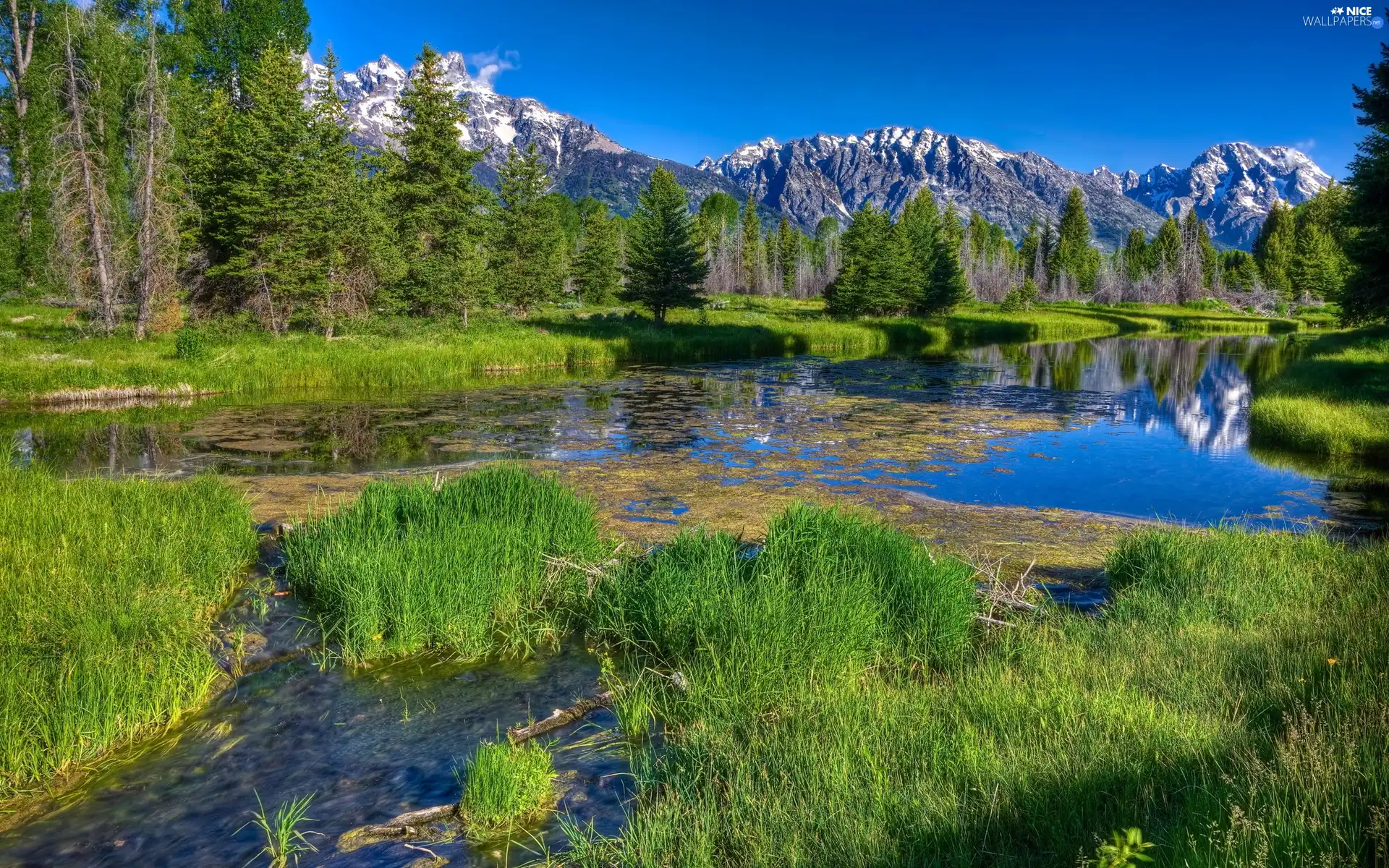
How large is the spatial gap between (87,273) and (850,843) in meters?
31.8

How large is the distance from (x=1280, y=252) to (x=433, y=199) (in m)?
90.9

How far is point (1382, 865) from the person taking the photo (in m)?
2.77

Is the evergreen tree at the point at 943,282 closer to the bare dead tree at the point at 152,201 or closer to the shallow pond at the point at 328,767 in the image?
the bare dead tree at the point at 152,201

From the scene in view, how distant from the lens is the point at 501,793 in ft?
13.8

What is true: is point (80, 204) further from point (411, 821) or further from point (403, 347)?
point (411, 821)

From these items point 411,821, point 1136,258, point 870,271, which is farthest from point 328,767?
point 1136,258

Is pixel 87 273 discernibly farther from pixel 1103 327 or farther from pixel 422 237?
pixel 1103 327

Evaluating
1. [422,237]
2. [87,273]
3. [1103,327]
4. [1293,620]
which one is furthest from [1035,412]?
[1103,327]

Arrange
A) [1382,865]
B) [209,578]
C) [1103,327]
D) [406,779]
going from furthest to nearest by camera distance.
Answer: [1103,327]
[209,578]
[406,779]
[1382,865]

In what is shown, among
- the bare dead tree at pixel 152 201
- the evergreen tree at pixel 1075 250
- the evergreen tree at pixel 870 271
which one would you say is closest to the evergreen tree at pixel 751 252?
the evergreen tree at pixel 870 271

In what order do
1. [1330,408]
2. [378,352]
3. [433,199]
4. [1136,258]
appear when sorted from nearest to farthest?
[1330,408]
[378,352]
[433,199]
[1136,258]

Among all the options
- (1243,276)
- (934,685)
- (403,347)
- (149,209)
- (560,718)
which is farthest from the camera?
(1243,276)

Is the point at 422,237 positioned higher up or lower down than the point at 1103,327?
higher up

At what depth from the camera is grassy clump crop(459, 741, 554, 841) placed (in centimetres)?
418
